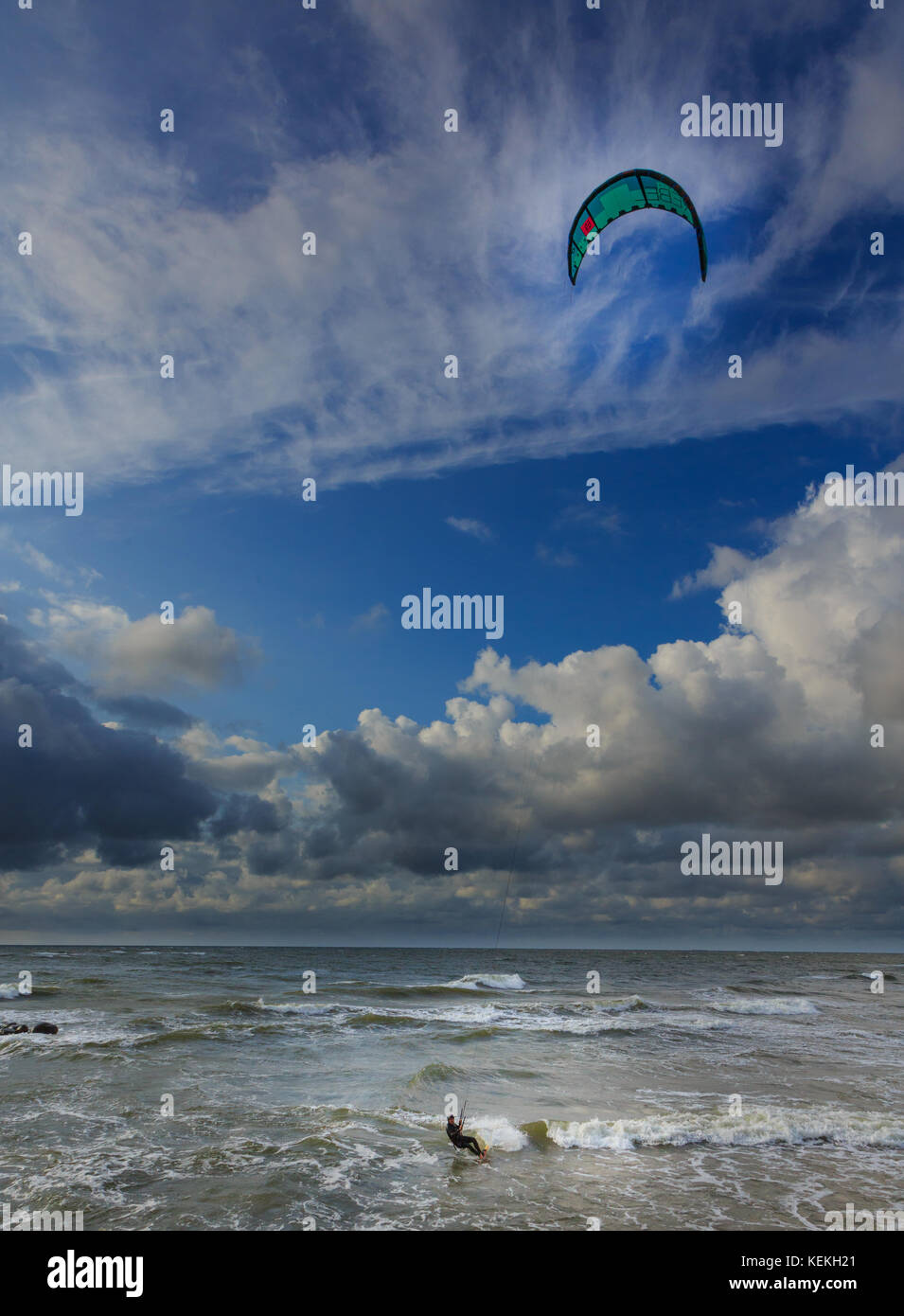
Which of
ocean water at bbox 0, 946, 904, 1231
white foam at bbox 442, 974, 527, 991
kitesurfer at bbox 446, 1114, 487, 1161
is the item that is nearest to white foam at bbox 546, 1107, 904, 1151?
ocean water at bbox 0, 946, 904, 1231

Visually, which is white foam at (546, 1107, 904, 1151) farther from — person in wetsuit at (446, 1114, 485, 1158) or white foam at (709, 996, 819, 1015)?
white foam at (709, 996, 819, 1015)

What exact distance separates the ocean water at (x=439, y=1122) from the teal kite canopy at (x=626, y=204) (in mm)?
16328

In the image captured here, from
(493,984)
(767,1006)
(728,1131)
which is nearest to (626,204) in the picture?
(728,1131)

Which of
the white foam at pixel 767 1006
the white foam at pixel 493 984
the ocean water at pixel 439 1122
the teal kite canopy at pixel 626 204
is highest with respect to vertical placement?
the teal kite canopy at pixel 626 204

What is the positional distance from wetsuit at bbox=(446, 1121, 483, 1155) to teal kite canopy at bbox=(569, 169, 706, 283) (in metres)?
16.6

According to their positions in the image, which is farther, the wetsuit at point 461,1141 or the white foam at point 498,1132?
the white foam at point 498,1132

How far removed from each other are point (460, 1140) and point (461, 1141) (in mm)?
25

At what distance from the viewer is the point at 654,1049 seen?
2034 cm

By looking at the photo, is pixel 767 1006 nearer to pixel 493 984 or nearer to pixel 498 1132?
pixel 493 984

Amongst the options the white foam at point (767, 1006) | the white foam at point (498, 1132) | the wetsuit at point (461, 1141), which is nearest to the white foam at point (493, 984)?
the white foam at point (767, 1006)

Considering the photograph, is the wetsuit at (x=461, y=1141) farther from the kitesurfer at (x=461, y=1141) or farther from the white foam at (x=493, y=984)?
the white foam at (x=493, y=984)

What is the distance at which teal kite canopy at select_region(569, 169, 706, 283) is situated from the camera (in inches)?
598

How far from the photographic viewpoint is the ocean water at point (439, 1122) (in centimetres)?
830
